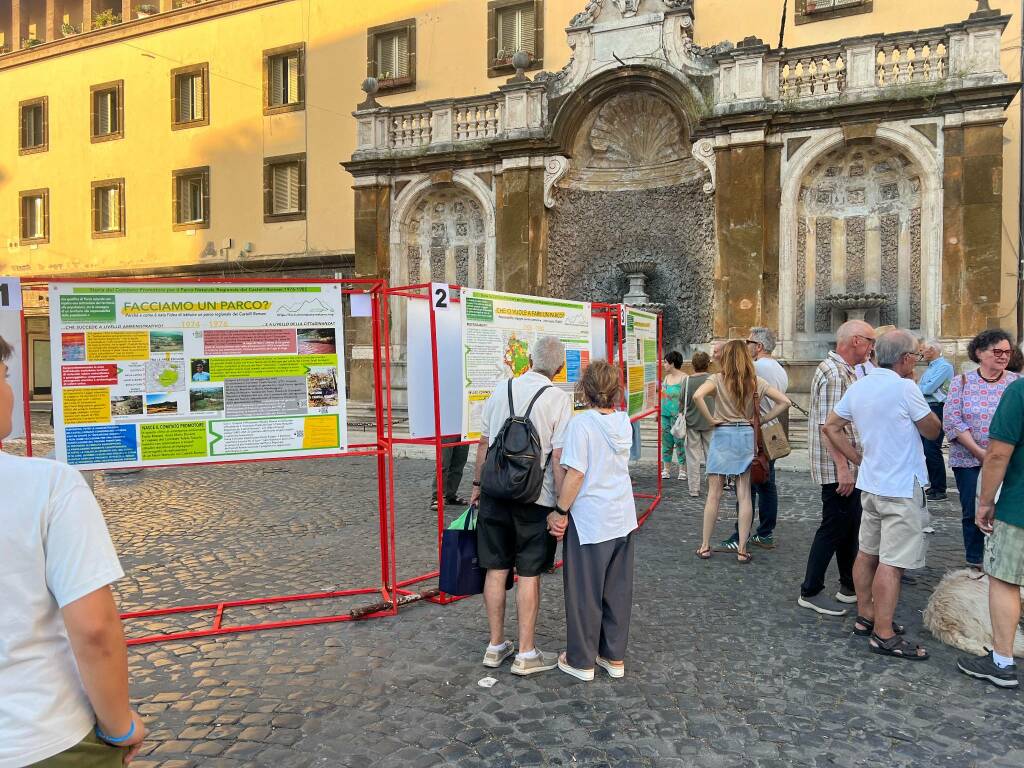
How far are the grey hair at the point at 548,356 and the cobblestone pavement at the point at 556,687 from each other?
1.65m

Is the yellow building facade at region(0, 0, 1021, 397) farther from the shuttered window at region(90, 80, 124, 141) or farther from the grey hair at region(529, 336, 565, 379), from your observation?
the grey hair at region(529, 336, 565, 379)

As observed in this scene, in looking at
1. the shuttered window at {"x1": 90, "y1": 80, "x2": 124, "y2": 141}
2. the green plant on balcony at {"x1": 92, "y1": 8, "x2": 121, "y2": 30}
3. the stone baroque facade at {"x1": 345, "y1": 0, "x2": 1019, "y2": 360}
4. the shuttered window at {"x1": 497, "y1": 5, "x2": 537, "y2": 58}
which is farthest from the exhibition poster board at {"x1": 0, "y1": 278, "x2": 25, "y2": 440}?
the green plant on balcony at {"x1": 92, "y1": 8, "x2": 121, "y2": 30}

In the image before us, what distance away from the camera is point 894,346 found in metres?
4.28

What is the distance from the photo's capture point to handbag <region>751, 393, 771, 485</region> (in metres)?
5.98

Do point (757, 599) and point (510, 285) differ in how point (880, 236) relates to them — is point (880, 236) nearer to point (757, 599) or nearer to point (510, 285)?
point (510, 285)

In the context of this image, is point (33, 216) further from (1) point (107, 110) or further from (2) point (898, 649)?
(2) point (898, 649)

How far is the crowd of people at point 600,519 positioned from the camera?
1.61m

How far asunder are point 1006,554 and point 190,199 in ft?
81.5

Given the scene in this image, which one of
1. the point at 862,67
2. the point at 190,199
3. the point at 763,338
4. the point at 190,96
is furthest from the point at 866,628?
the point at 190,96

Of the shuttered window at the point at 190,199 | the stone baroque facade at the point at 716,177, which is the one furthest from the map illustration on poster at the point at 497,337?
the shuttered window at the point at 190,199

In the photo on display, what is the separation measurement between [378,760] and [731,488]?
7.19 meters

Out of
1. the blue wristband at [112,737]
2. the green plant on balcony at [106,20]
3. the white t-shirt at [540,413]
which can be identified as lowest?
the blue wristband at [112,737]

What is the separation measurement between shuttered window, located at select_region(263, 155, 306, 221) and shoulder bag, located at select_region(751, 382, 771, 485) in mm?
18452

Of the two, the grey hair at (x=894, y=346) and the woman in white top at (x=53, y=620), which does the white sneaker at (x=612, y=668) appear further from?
the woman in white top at (x=53, y=620)
